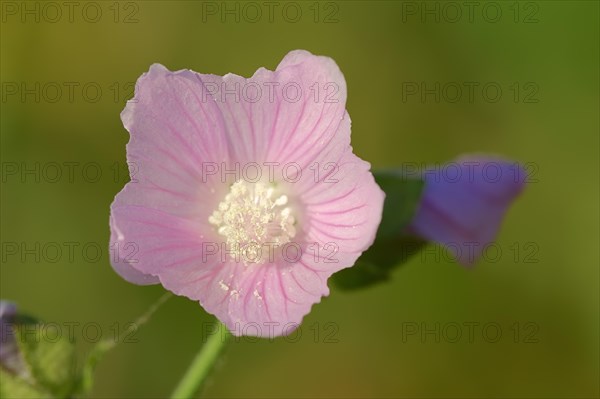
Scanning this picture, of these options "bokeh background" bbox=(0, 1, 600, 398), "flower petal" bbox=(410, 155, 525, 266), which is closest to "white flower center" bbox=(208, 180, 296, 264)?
"flower petal" bbox=(410, 155, 525, 266)

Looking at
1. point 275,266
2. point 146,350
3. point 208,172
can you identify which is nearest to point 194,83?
point 208,172

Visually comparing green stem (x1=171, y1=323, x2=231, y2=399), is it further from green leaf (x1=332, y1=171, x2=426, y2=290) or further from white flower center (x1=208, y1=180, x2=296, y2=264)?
green leaf (x1=332, y1=171, x2=426, y2=290)
